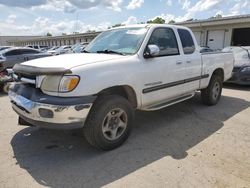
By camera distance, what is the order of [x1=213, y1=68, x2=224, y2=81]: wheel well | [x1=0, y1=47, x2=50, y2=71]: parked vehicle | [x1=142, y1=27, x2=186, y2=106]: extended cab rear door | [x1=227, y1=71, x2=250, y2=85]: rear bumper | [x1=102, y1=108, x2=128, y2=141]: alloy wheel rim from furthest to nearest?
[x1=0, y1=47, x2=50, y2=71]: parked vehicle, [x1=227, y1=71, x2=250, y2=85]: rear bumper, [x1=213, y1=68, x2=224, y2=81]: wheel well, [x1=142, y1=27, x2=186, y2=106]: extended cab rear door, [x1=102, y1=108, x2=128, y2=141]: alloy wheel rim

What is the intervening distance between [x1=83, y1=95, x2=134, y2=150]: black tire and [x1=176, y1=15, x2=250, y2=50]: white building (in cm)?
1853

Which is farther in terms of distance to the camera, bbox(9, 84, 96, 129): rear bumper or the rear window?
the rear window

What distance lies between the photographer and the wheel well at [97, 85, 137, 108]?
12.4 ft

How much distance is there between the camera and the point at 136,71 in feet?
12.8

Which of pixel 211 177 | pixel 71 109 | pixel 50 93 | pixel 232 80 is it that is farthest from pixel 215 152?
pixel 232 80

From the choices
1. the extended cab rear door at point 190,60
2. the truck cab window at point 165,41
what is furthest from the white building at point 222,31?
the truck cab window at point 165,41

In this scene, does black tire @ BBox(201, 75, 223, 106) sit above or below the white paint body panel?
below

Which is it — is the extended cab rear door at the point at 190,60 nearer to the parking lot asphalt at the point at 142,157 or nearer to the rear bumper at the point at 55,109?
the parking lot asphalt at the point at 142,157

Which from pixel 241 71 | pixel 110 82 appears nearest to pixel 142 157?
pixel 110 82

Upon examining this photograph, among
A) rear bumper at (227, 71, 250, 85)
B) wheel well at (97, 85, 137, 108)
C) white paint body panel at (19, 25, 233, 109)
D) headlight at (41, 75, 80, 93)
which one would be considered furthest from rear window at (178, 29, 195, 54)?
rear bumper at (227, 71, 250, 85)

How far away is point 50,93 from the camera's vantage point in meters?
3.24

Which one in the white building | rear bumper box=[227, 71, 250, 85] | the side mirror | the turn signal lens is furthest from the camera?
the white building

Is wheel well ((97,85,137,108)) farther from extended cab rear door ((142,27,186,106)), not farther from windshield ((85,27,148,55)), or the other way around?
windshield ((85,27,148,55))

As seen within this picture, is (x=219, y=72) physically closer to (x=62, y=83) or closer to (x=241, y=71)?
(x=241, y=71)
